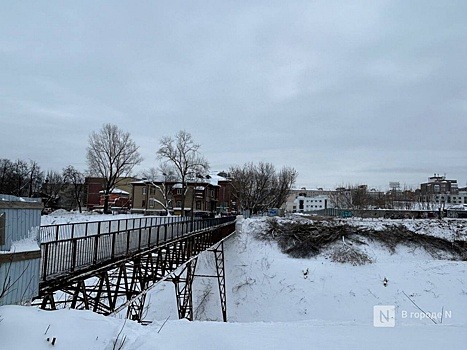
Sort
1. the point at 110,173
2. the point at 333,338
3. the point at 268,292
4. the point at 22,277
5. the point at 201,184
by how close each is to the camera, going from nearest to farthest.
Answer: the point at 333,338
the point at 22,277
the point at 268,292
the point at 110,173
the point at 201,184

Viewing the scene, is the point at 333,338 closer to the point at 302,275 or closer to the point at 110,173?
the point at 302,275

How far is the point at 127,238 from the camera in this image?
1277 centimetres

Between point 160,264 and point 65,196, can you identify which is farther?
point 65,196

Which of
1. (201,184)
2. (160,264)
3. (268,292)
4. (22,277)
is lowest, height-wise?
(268,292)

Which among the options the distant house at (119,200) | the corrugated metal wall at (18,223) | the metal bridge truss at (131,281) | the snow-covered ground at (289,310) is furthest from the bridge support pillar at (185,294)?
the distant house at (119,200)

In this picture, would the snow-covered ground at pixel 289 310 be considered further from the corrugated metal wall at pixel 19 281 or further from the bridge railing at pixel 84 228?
the bridge railing at pixel 84 228

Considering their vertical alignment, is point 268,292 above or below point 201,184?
below

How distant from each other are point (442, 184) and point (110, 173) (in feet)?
401

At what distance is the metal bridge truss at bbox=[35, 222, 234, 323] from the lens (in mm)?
9651

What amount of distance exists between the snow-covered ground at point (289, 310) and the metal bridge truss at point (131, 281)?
174cm

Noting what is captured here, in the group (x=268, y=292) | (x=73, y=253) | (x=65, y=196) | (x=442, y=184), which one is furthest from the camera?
(x=442, y=184)

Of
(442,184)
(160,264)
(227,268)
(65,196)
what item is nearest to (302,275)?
(227,268)

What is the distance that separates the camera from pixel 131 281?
50.7 feet

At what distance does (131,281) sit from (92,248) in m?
5.21
